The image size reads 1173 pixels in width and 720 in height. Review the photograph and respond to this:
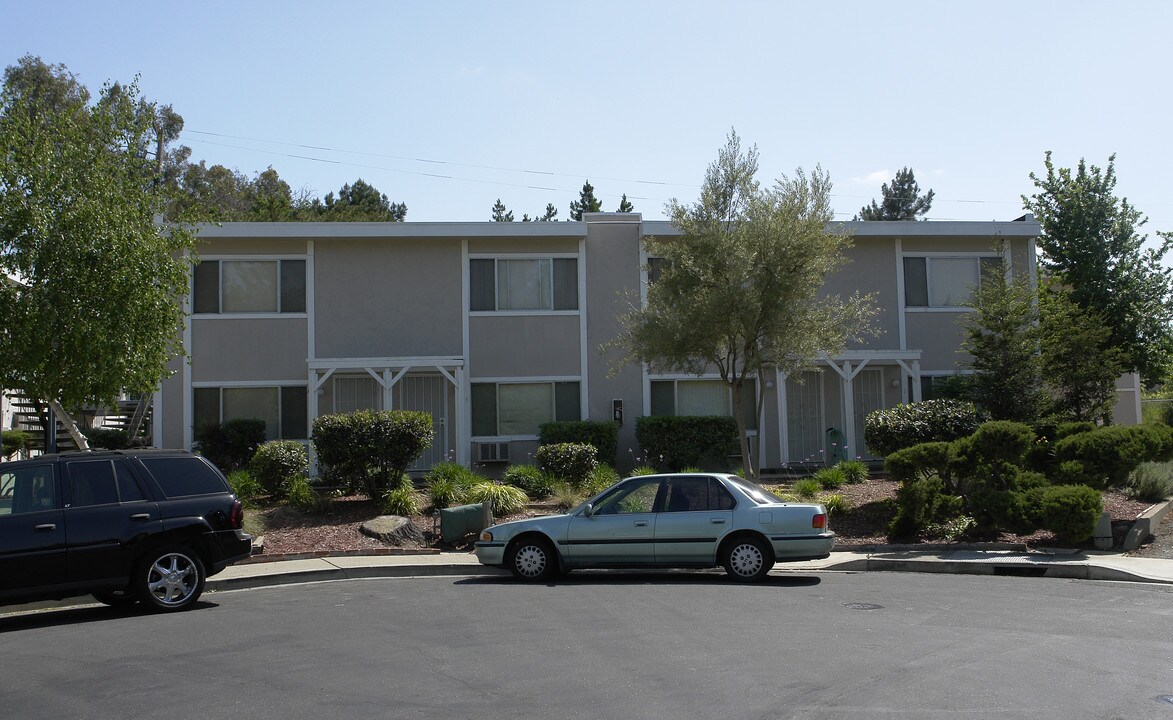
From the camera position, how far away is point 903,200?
180 ft

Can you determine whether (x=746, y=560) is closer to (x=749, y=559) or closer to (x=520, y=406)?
(x=749, y=559)

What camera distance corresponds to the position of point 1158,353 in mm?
25469

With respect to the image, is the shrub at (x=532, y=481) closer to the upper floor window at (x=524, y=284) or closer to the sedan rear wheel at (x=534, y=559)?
the upper floor window at (x=524, y=284)

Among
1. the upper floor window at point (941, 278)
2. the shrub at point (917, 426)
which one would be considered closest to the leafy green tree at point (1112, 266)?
the upper floor window at point (941, 278)

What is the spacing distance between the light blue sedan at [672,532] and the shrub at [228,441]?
10.2 m

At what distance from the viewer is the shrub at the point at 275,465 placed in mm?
16891

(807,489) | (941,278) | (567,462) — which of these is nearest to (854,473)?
(807,489)

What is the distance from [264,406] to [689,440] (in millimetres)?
9032

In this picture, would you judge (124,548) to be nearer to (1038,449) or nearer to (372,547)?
(372,547)

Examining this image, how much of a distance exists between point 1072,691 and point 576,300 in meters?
16.4

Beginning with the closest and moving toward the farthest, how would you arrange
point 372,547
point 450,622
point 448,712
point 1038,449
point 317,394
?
point 448,712, point 450,622, point 372,547, point 1038,449, point 317,394

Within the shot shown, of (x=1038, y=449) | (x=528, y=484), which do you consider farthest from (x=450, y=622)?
(x=1038, y=449)

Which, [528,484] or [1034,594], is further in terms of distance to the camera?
[528,484]

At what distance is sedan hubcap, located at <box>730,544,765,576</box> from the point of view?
37.7 ft
